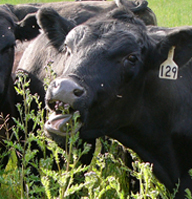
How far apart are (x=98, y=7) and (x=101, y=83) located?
262cm

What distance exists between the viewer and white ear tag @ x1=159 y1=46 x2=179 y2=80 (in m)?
3.71

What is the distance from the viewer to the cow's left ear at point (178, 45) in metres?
3.65

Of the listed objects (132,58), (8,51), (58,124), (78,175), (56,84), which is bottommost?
(78,175)

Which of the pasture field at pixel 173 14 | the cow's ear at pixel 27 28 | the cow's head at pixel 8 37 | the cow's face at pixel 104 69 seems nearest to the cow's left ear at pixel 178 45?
the cow's face at pixel 104 69

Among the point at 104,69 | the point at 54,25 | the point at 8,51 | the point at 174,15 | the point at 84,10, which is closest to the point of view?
the point at 104,69

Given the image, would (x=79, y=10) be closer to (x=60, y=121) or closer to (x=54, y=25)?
(x=54, y=25)

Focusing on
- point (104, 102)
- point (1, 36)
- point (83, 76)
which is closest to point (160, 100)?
point (104, 102)

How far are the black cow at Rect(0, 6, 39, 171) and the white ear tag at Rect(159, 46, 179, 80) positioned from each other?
158 cm

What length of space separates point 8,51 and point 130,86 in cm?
149

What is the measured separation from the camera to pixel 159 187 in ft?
11.7

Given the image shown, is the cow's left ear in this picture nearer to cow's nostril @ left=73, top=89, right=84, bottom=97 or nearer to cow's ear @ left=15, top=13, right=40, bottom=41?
cow's nostril @ left=73, top=89, right=84, bottom=97

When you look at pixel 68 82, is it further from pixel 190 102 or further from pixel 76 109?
pixel 190 102

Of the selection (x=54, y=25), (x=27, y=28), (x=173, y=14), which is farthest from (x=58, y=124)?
(x=173, y=14)

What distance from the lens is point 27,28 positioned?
5035 millimetres
